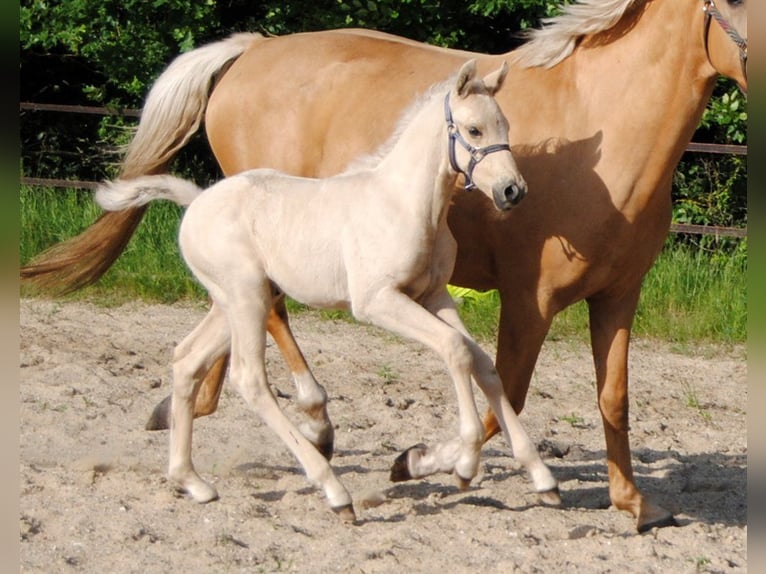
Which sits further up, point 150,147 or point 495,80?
point 495,80

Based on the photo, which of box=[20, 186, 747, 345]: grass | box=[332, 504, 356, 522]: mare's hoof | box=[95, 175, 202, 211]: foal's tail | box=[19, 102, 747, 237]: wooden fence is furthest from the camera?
box=[19, 102, 747, 237]: wooden fence

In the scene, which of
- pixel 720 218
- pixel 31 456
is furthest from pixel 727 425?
pixel 720 218

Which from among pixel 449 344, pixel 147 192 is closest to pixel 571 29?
pixel 449 344

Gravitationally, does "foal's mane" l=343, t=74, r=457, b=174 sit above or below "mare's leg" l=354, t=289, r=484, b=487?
above

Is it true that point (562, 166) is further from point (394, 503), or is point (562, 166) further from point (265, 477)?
point (265, 477)

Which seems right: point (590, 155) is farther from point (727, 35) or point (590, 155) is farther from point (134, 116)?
point (134, 116)

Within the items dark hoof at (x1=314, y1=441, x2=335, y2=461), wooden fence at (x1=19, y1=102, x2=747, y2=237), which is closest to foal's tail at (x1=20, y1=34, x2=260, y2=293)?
dark hoof at (x1=314, y1=441, x2=335, y2=461)

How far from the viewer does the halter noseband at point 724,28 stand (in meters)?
3.61

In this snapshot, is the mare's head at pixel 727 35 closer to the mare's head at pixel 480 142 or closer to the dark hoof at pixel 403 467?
the mare's head at pixel 480 142

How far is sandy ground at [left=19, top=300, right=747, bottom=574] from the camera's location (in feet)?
12.4

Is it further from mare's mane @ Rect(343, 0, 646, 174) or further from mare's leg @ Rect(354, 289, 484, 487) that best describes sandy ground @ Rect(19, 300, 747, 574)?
mare's mane @ Rect(343, 0, 646, 174)

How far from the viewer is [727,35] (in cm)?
369

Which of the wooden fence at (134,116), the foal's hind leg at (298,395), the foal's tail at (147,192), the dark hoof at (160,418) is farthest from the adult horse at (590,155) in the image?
the wooden fence at (134,116)

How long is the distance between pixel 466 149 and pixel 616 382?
1.12 meters
